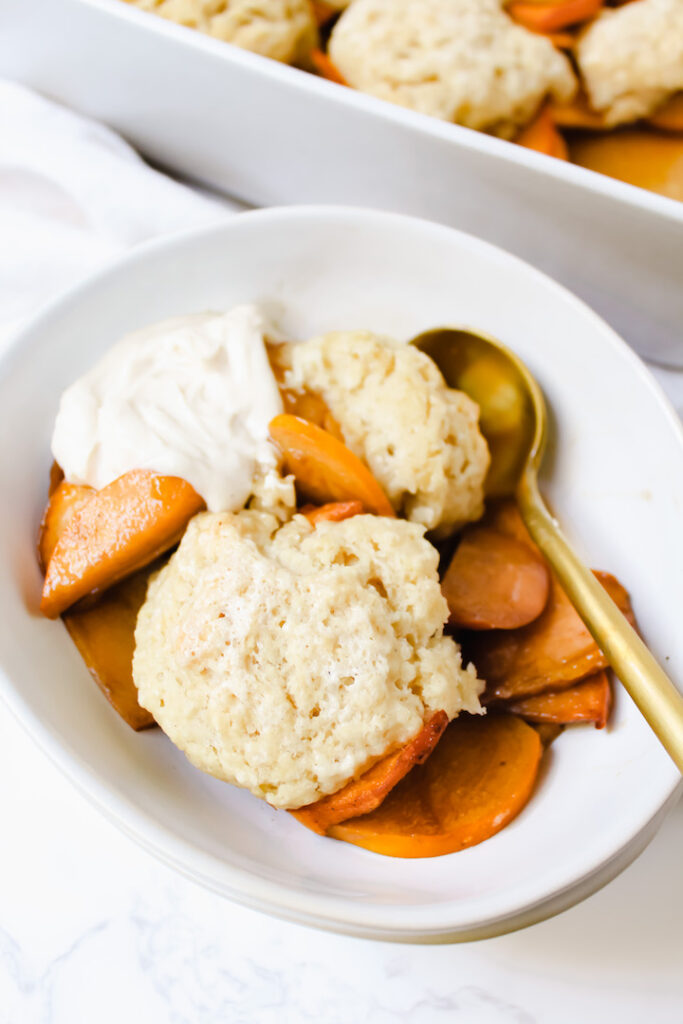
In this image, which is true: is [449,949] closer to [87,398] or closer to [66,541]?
[66,541]

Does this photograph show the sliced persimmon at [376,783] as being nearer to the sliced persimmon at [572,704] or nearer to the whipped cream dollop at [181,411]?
the sliced persimmon at [572,704]

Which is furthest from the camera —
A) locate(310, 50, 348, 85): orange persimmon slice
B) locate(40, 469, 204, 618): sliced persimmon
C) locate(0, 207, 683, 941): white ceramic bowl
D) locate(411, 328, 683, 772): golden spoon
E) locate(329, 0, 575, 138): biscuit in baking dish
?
locate(310, 50, 348, 85): orange persimmon slice

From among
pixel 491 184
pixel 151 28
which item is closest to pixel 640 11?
pixel 491 184

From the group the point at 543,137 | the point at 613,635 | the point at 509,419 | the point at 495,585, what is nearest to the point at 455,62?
the point at 543,137

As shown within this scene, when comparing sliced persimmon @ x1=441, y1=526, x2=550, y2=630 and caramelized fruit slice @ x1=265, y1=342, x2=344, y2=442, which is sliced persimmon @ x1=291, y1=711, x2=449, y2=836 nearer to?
sliced persimmon @ x1=441, y1=526, x2=550, y2=630

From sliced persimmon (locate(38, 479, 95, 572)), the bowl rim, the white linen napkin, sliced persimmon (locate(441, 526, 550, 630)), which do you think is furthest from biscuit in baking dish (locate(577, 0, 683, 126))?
sliced persimmon (locate(38, 479, 95, 572))

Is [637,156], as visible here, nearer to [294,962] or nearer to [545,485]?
[545,485]
